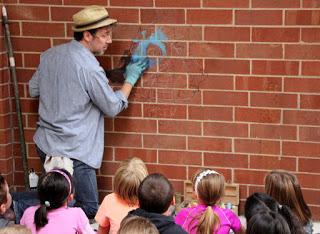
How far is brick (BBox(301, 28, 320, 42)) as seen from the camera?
452 centimetres

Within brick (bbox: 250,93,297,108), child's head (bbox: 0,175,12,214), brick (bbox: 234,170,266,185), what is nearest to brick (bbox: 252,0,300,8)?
brick (bbox: 250,93,297,108)

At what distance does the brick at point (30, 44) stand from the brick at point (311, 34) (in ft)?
6.54

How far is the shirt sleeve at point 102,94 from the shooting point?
15.0ft

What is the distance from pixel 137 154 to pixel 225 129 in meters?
0.76

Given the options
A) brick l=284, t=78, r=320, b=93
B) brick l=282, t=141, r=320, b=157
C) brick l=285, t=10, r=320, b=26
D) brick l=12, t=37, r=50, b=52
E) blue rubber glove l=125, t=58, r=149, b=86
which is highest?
brick l=285, t=10, r=320, b=26

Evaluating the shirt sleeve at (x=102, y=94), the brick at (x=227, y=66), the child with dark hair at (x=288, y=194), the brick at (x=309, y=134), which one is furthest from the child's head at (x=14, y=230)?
the brick at (x=309, y=134)

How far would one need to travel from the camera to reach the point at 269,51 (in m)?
4.64

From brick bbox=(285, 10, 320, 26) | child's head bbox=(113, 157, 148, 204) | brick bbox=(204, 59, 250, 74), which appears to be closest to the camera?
child's head bbox=(113, 157, 148, 204)

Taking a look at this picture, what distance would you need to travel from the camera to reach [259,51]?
15.3 ft

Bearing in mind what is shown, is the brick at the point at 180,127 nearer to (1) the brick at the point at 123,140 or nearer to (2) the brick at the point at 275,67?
(1) the brick at the point at 123,140

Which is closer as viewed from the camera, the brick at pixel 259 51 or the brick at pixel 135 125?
the brick at pixel 259 51

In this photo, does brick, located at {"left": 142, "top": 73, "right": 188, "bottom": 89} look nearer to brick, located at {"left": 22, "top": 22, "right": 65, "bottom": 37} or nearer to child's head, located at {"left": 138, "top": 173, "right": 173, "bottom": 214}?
brick, located at {"left": 22, "top": 22, "right": 65, "bottom": 37}

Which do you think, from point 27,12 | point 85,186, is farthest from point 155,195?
point 27,12

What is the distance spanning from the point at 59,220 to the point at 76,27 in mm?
1678
